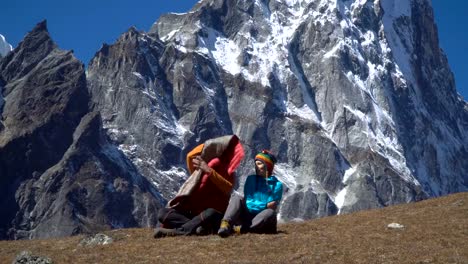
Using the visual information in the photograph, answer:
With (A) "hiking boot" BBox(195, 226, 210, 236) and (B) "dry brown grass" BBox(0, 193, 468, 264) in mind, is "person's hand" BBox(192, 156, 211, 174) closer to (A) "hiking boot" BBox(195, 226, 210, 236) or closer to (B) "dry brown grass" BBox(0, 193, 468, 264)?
(A) "hiking boot" BBox(195, 226, 210, 236)

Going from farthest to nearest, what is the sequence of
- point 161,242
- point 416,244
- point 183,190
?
point 183,190 < point 161,242 < point 416,244

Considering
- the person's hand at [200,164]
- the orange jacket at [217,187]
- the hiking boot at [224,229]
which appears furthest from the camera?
the orange jacket at [217,187]

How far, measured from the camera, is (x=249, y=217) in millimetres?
19406

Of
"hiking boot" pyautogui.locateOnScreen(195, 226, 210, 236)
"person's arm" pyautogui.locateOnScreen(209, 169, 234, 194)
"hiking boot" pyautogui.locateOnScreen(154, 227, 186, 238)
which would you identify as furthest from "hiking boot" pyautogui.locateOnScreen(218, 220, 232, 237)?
"hiking boot" pyautogui.locateOnScreen(154, 227, 186, 238)

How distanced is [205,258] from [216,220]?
3196mm

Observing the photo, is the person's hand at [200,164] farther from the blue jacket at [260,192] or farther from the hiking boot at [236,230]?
the hiking boot at [236,230]

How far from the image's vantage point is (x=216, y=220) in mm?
19141

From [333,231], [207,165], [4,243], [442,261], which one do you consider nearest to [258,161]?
[207,165]

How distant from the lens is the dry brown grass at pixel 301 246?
51.9 feet

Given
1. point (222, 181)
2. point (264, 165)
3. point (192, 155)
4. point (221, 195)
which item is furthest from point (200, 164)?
point (264, 165)

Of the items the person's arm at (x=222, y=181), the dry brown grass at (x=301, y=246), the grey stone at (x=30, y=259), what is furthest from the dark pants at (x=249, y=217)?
the grey stone at (x=30, y=259)

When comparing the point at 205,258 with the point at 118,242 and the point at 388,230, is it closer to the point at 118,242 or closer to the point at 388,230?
the point at 118,242

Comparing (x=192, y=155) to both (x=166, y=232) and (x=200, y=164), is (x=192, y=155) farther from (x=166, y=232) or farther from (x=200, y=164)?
(x=166, y=232)

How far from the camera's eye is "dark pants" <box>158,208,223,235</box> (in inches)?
748
